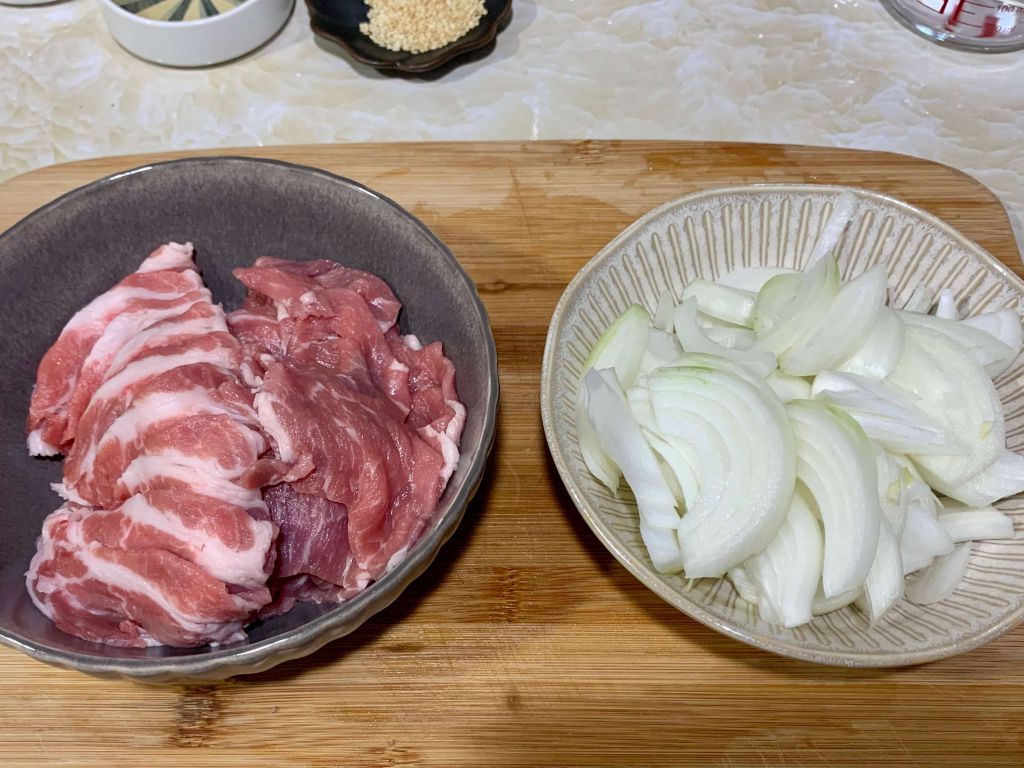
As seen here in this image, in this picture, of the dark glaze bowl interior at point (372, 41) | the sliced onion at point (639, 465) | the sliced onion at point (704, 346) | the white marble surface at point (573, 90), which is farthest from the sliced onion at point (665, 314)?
the dark glaze bowl interior at point (372, 41)

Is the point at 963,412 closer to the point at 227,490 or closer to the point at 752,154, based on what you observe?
the point at 752,154

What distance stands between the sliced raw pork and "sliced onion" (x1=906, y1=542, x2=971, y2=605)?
4.42 feet

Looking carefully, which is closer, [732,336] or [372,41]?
[732,336]

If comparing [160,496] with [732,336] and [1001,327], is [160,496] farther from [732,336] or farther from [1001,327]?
[1001,327]

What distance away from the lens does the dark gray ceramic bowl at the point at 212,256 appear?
1.86 m

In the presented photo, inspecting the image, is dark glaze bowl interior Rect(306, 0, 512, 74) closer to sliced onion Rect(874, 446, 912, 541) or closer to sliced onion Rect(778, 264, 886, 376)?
sliced onion Rect(778, 264, 886, 376)

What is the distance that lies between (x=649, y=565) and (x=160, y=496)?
3.21 feet

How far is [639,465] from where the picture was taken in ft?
5.65

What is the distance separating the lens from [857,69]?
3.18 meters

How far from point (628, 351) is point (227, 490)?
2.94ft

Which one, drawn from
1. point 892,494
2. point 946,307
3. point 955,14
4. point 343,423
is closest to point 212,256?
point 343,423

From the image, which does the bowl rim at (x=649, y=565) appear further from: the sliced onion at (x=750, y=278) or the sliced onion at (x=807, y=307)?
the sliced onion at (x=807, y=307)

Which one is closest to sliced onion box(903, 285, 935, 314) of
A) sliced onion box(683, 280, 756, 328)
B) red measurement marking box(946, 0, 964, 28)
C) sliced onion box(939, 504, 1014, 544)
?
sliced onion box(683, 280, 756, 328)

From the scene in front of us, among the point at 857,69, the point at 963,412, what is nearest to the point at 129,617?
the point at 963,412
